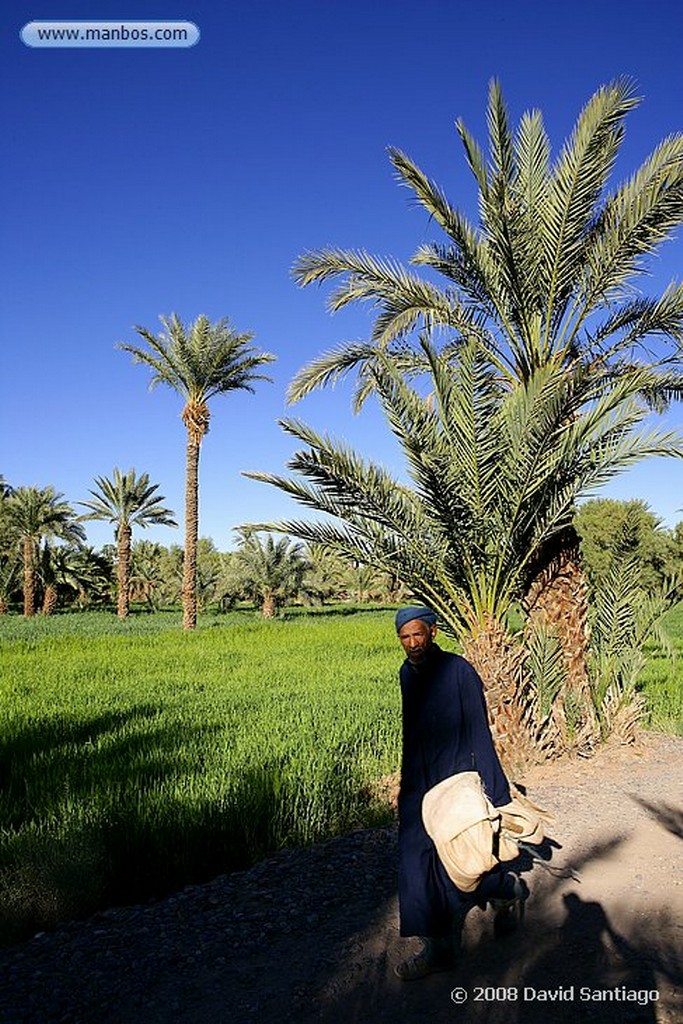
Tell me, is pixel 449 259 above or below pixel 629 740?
above

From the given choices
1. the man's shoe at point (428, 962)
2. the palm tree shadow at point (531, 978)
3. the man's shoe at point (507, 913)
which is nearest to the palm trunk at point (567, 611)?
the palm tree shadow at point (531, 978)

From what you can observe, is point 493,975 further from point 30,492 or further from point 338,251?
point 30,492

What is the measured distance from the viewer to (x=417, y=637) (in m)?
3.29

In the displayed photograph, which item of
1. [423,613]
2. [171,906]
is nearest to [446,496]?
[423,613]

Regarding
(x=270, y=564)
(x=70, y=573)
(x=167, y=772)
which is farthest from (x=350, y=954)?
(x=70, y=573)

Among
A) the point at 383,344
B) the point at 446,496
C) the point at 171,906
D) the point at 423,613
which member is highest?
the point at 383,344

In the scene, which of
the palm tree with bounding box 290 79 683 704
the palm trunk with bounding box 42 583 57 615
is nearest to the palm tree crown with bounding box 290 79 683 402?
the palm tree with bounding box 290 79 683 704

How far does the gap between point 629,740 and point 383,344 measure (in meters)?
5.45

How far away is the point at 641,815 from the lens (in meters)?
5.37

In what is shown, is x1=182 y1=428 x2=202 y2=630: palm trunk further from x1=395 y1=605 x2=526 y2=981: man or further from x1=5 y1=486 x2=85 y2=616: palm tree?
x1=395 y1=605 x2=526 y2=981: man

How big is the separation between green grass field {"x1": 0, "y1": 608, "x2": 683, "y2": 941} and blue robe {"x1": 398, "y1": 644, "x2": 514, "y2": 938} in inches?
81.0

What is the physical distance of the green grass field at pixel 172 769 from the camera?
14.6 feet

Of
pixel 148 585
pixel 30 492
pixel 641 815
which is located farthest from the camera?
pixel 148 585

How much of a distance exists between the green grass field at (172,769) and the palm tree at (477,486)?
144cm
